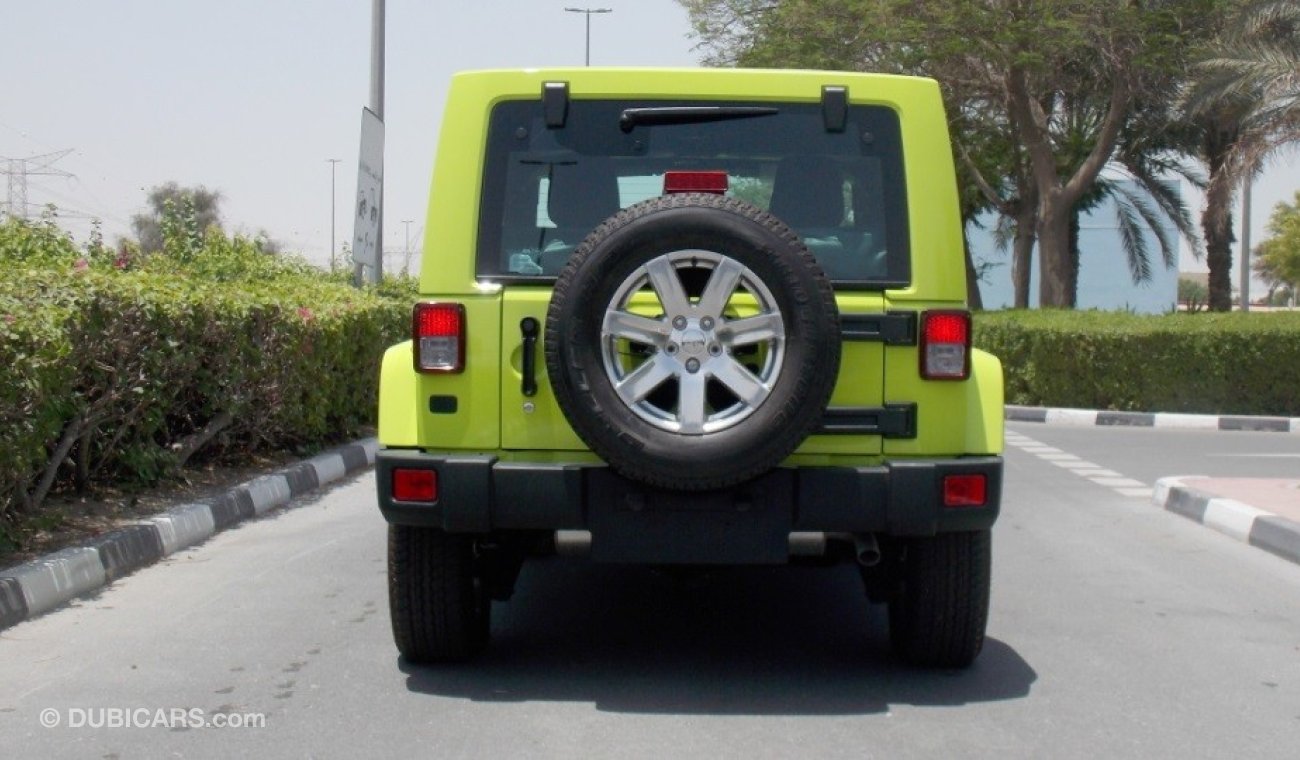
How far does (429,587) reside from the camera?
5.67m

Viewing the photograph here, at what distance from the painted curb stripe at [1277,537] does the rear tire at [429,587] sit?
5377 mm

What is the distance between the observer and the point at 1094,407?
70.1 ft

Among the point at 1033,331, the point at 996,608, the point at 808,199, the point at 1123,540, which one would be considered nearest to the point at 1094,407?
the point at 1033,331

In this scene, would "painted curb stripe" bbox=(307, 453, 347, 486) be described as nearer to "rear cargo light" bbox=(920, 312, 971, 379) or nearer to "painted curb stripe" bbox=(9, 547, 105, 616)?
"painted curb stripe" bbox=(9, 547, 105, 616)

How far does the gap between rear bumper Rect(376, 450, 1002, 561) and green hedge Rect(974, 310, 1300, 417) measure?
16621 millimetres

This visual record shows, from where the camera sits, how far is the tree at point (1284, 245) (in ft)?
283

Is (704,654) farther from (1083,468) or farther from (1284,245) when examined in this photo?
(1284,245)

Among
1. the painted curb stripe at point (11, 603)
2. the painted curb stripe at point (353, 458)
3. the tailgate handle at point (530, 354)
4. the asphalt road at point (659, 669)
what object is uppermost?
the tailgate handle at point (530, 354)

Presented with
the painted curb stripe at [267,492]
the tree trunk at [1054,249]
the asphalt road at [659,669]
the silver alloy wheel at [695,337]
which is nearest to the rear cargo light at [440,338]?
the silver alloy wheel at [695,337]

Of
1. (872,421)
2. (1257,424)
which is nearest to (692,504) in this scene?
(872,421)

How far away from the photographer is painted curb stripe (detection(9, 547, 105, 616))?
6797 millimetres

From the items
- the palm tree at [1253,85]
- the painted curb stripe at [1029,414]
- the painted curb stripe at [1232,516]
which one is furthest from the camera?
the palm tree at [1253,85]

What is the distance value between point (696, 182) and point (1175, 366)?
1684 centimetres

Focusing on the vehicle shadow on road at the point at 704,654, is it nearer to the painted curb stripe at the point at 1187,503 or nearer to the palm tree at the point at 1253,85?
the painted curb stripe at the point at 1187,503
